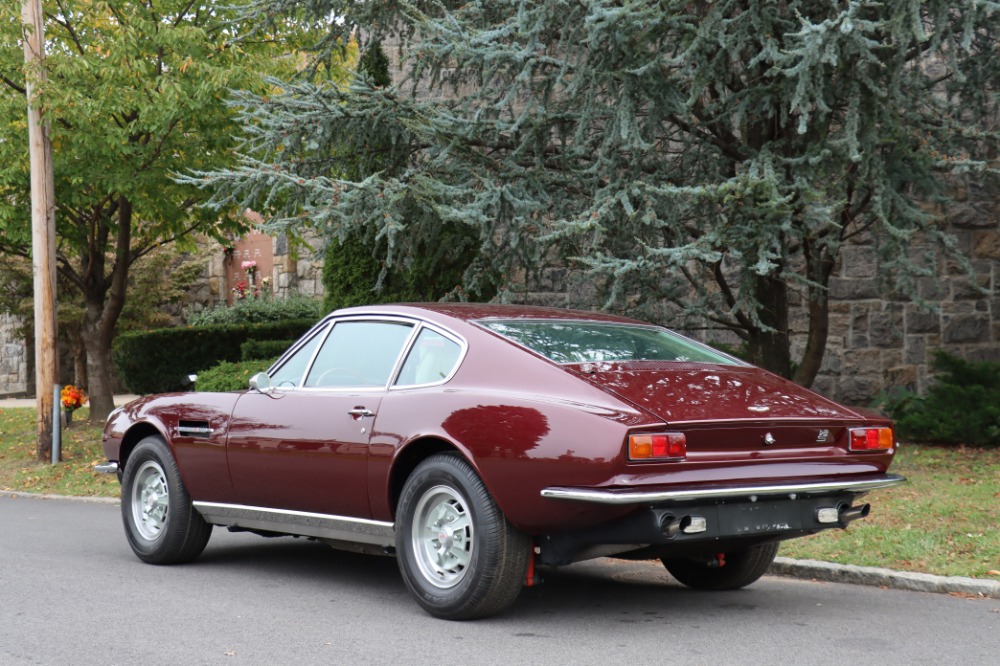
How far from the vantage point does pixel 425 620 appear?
5.84 metres

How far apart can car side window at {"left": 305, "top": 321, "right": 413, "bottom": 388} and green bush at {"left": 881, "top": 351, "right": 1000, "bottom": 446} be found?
7385mm

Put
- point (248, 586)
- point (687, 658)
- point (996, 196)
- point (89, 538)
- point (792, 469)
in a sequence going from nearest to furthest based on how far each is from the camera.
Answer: point (687, 658) → point (792, 469) → point (248, 586) → point (89, 538) → point (996, 196)

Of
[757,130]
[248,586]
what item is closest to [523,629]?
[248,586]

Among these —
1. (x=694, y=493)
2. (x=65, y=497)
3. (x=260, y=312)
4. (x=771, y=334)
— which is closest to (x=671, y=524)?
(x=694, y=493)

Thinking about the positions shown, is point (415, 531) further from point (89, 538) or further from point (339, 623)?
point (89, 538)

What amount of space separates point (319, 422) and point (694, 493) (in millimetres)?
2279

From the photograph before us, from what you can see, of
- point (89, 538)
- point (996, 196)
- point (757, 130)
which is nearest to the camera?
point (89, 538)

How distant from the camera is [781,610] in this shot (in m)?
6.15

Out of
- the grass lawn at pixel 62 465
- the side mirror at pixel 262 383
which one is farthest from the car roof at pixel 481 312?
the grass lawn at pixel 62 465

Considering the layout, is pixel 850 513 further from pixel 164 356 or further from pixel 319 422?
pixel 164 356

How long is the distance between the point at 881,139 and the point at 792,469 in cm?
535

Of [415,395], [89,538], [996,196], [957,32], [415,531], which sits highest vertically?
[957,32]

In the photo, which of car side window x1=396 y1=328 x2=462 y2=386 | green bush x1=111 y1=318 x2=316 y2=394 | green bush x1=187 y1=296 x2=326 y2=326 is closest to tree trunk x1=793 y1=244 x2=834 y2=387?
car side window x1=396 y1=328 x2=462 y2=386

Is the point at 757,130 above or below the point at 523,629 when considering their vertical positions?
above
